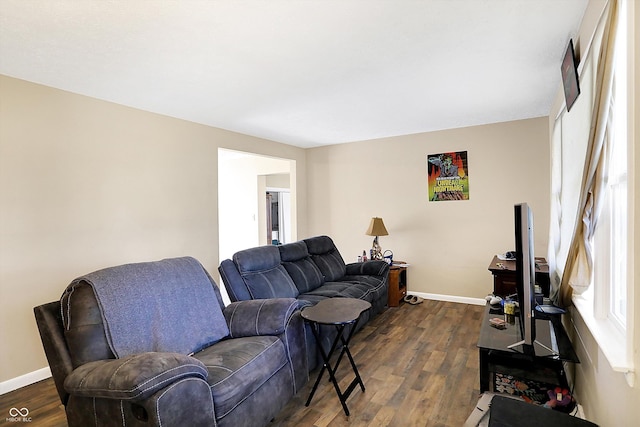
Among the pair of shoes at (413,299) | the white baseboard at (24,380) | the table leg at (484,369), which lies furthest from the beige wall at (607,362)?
the white baseboard at (24,380)

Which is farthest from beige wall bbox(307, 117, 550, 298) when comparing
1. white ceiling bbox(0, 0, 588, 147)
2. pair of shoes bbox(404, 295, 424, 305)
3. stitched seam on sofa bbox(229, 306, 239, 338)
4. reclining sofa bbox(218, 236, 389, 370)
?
stitched seam on sofa bbox(229, 306, 239, 338)

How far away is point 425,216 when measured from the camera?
486 cm

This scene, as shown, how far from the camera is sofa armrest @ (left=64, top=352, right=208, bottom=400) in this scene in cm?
141

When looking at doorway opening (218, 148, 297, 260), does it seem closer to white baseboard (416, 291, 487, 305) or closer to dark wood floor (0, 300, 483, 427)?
white baseboard (416, 291, 487, 305)

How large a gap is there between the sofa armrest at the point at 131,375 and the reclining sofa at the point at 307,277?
1.21 metres

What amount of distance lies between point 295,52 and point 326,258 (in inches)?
103

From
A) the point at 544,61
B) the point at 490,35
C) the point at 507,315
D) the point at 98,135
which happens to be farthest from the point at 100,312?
the point at 544,61

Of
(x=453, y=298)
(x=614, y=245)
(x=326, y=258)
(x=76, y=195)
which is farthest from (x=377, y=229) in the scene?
(x=76, y=195)

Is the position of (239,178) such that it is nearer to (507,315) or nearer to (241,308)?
(241,308)

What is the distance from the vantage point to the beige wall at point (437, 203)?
165 inches

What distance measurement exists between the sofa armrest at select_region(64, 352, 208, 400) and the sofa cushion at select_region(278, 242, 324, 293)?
77.2 inches

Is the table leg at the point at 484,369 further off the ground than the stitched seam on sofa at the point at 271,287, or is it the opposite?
the stitched seam on sofa at the point at 271,287

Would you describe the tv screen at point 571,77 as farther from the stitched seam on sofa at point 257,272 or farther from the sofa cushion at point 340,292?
the stitched seam on sofa at point 257,272

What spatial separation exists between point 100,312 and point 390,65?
247cm
